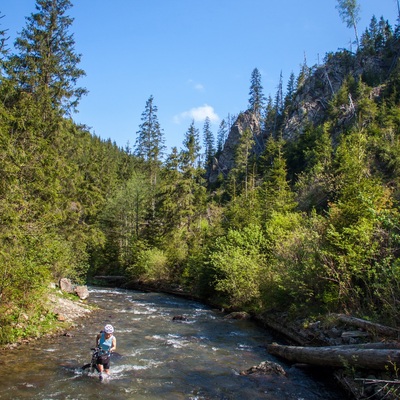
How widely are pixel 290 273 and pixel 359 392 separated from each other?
290 inches

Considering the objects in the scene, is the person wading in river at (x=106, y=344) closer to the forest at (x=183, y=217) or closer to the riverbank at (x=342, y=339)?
the forest at (x=183, y=217)

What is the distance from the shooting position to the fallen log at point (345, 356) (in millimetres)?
8352

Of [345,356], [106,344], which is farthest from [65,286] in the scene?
[345,356]

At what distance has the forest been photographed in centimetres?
1241

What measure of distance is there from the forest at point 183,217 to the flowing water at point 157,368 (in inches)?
78.5

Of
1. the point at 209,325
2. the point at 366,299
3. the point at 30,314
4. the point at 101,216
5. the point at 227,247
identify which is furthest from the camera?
the point at 101,216

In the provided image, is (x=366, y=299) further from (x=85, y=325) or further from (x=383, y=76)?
(x=383, y=76)

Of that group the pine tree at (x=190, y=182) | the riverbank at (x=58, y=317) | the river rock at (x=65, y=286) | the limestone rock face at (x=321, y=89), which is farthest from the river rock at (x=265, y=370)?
the limestone rock face at (x=321, y=89)

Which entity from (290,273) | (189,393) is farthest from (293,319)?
(189,393)

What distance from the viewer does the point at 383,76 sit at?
69312mm

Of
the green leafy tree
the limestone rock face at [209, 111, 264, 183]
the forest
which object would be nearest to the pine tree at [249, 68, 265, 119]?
the limestone rock face at [209, 111, 264, 183]

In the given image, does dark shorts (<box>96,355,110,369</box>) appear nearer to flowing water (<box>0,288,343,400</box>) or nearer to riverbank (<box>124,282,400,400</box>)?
flowing water (<box>0,288,343,400</box>)

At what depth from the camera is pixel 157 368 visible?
36.7ft

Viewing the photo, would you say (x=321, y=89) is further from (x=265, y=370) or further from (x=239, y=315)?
(x=265, y=370)
